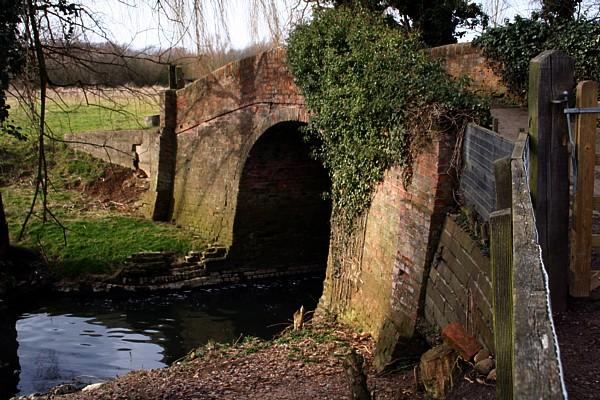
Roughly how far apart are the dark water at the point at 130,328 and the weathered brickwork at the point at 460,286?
5.18 metres

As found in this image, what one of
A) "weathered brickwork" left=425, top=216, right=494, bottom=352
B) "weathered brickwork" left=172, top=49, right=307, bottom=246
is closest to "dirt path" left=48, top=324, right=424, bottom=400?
"weathered brickwork" left=425, top=216, right=494, bottom=352

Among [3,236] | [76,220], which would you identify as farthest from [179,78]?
[3,236]

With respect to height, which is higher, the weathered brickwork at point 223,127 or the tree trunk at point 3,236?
the weathered brickwork at point 223,127

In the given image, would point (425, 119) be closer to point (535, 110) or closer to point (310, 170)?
point (535, 110)

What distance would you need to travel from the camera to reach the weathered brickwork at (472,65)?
489 inches

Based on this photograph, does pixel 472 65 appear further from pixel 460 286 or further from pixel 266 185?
pixel 460 286

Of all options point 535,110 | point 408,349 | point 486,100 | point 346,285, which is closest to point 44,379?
point 346,285

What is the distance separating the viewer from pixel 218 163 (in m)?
15.8

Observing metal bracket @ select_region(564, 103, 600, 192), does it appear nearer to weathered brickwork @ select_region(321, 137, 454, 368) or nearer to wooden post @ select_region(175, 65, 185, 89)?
weathered brickwork @ select_region(321, 137, 454, 368)

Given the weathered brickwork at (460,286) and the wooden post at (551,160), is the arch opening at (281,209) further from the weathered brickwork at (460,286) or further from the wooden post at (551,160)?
the wooden post at (551,160)

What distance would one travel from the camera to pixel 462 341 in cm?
536

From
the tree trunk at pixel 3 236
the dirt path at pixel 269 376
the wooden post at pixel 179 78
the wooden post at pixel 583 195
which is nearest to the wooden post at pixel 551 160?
the wooden post at pixel 583 195

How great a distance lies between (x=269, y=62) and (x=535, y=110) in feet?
30.2

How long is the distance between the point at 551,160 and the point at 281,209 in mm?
11590
